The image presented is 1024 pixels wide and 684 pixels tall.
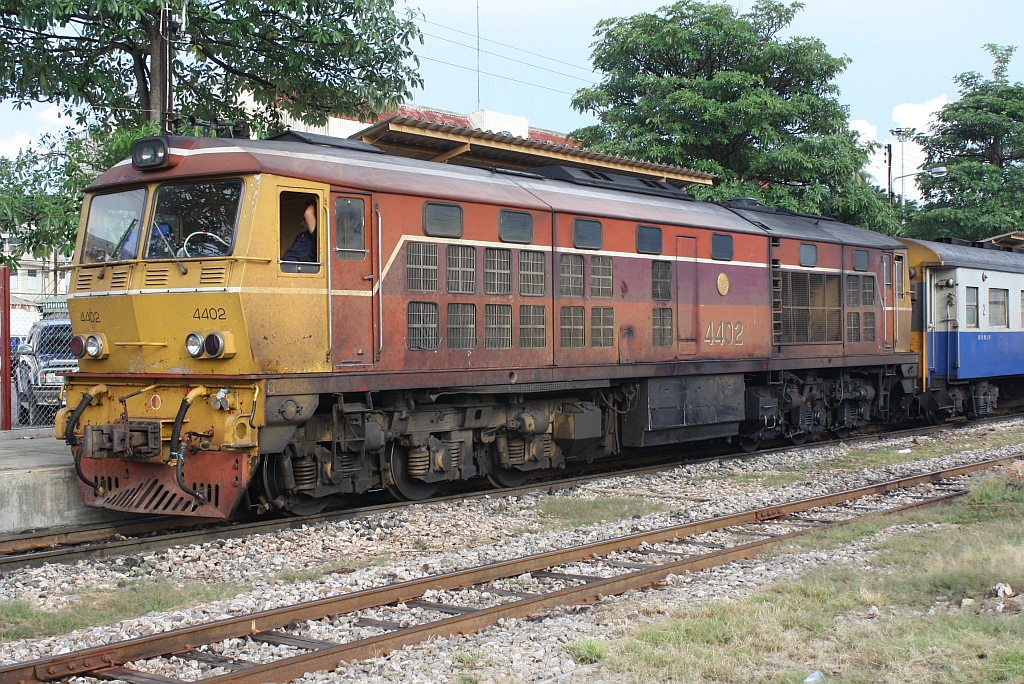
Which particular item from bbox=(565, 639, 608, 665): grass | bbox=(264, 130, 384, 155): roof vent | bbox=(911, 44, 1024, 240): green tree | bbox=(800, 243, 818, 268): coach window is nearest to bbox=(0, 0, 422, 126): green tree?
bbox=(264, 130, 384, 155): roof vent

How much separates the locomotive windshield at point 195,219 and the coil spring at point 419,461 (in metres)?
2.95

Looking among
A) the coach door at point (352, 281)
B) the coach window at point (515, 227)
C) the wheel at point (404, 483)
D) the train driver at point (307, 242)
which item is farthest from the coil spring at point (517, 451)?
the train driver at point (307, 242)

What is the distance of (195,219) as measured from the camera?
28.5 feet

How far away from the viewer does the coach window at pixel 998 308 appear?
1942cm

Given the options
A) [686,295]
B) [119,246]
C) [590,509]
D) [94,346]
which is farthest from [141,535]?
[686,295]

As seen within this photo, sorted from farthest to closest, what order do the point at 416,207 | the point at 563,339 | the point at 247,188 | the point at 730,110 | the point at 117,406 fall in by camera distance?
1. the point at 730,110
2. the point at 563,339
3. the point at 416,207
4. the point at 117,406
5. the point at 247,188

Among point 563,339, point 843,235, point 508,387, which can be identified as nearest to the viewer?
point 508,387

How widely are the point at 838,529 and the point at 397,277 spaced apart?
486 centimetres

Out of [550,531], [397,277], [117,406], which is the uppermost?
[397,277]

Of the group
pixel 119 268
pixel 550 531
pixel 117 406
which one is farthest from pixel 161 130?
pixel 550 531

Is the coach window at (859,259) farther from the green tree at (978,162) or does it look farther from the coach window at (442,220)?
the green tree at (978,162)

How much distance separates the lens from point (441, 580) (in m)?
6.66

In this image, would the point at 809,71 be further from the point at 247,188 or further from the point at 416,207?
the point at 247,188

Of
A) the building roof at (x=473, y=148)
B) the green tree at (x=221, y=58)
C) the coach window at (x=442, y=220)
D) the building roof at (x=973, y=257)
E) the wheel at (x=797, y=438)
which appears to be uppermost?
the green tree at (x=221, y=58)
